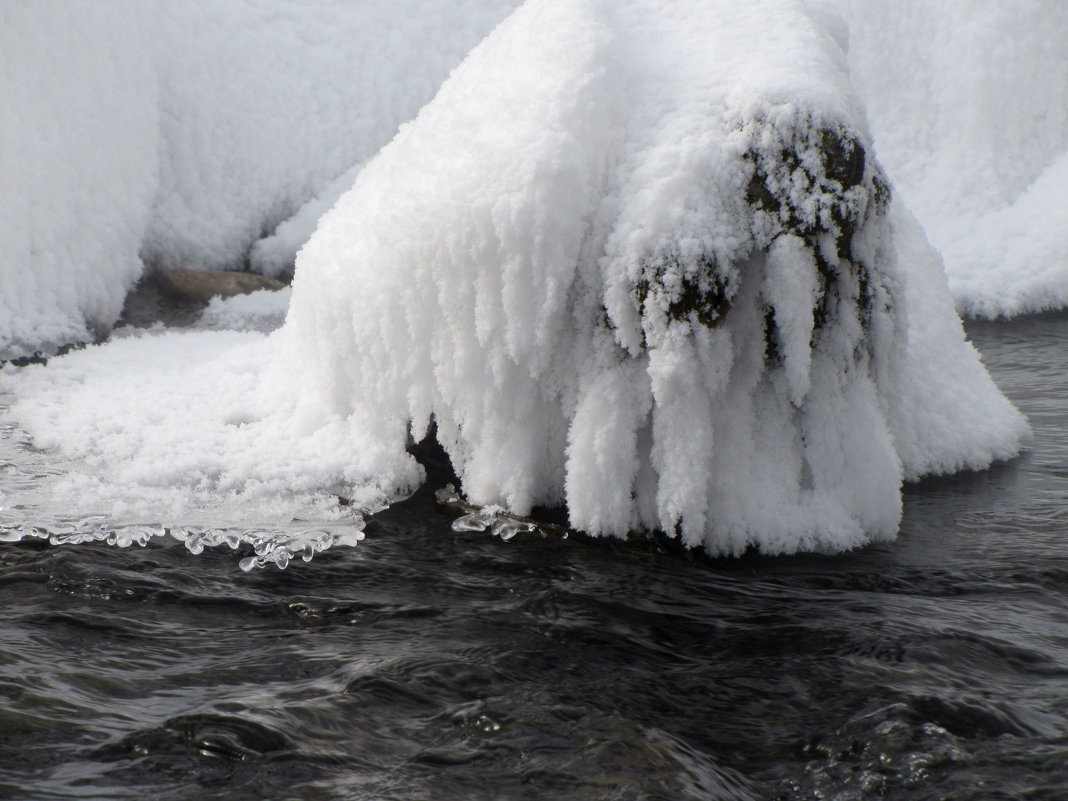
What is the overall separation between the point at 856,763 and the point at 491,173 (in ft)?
6.81

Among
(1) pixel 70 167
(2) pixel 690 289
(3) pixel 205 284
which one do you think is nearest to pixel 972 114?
(3) pixel 205 284

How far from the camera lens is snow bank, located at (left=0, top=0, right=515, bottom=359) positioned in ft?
21.5

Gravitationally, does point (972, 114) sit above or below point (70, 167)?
above

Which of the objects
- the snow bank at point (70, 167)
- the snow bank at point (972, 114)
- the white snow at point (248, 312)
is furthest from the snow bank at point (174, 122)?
the snow bank at point (972, 114)

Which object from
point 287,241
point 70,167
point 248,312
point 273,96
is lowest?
point 248,312

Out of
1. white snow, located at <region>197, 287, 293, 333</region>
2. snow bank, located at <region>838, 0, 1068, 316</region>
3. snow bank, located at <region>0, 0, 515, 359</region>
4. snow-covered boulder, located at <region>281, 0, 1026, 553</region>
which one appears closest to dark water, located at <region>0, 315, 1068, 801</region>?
snow-covered boulder, located at <region>281, 0, 1026, 553</region>

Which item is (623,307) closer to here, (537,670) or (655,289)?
(655,289)

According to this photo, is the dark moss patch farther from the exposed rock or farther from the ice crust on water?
the exposed rock

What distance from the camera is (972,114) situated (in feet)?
27.4

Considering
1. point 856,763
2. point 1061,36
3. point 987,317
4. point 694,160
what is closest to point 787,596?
point 856,763

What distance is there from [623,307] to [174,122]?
530 centimetres

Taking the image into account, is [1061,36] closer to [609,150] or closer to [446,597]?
[609,150]

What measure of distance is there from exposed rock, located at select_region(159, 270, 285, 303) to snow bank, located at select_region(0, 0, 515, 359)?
0.52 feet

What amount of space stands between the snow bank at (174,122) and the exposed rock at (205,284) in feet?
0.52
